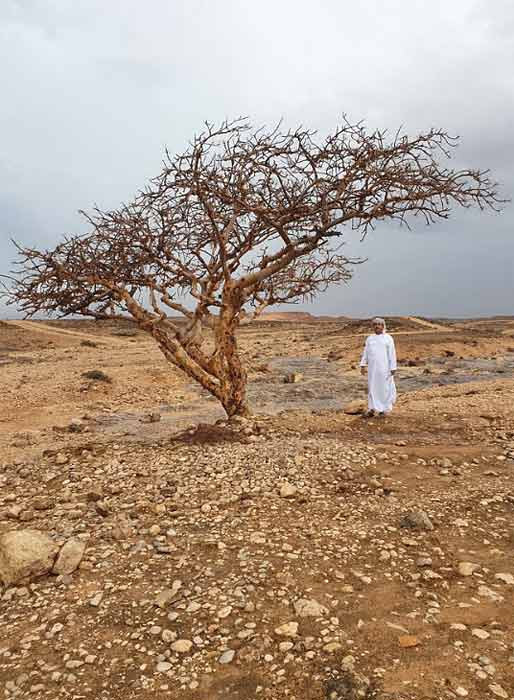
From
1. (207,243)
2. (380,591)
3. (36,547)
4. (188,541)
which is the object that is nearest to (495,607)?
(380,591)

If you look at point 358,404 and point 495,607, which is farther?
point 358,404

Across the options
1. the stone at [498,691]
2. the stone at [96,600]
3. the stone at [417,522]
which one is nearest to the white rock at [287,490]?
the stone at [417,522]

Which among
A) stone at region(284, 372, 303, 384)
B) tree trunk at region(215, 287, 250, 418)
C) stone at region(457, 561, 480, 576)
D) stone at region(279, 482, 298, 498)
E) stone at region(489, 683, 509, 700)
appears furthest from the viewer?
stone at region(284, 372, 303, 384)

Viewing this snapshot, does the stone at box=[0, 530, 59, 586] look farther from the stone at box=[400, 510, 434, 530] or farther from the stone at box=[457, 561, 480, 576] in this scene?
the stone at box=[457, 561, 480, 576]

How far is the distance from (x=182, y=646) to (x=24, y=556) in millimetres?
1504

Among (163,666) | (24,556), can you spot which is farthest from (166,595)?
(24,556)

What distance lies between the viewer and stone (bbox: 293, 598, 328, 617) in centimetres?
307

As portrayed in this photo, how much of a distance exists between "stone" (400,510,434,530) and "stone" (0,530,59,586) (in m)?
2.82

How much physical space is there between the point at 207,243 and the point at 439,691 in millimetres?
6530

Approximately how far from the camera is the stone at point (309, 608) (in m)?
3.07

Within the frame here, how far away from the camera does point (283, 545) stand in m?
3.98

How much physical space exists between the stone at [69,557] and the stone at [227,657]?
151 cm

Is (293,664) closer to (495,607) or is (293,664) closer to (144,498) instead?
(495,607)

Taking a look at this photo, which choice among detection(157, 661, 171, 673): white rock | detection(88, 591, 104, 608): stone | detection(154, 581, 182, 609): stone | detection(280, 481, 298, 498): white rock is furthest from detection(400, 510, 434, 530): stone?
detection(88, 591, 104, 608): stone
